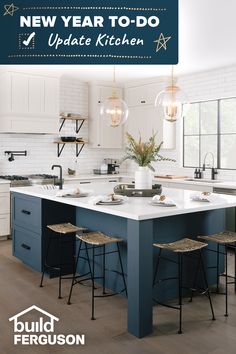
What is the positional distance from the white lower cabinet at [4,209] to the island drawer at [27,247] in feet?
4.22

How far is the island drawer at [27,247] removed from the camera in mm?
4531

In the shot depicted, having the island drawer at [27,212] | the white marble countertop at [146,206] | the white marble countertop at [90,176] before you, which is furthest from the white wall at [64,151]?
the white marble countertop at [146,206]

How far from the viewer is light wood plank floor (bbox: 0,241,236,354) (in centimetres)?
287

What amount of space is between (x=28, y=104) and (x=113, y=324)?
443cm

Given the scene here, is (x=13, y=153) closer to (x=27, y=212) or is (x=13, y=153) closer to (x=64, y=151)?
(x=64, y=151)

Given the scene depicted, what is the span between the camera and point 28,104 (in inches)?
266

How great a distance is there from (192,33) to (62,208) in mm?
2561

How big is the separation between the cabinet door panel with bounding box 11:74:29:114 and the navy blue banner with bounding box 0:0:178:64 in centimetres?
184

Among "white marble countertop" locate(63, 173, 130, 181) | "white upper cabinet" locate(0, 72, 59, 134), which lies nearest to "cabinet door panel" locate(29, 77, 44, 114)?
"white upper cabinet" locate(0, 72, 59, 134)

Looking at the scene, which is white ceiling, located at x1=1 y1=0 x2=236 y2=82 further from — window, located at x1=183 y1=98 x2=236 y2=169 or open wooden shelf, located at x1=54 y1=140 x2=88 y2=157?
open wooden shelf, located at x1=54 y1=140 x2=88 y2=157

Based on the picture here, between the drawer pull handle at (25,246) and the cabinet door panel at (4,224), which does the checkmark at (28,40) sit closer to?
the drawer pull handle at (25,246)

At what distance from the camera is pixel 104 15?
4262mm

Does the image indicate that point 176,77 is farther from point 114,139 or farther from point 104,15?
point 104,15

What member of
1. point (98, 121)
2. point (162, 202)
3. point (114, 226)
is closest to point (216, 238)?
point (162, 202)
